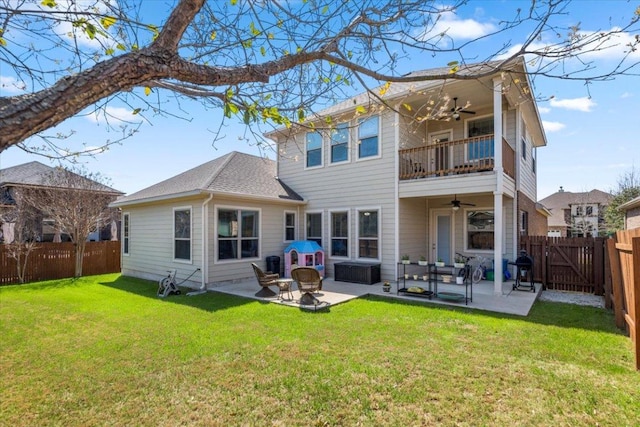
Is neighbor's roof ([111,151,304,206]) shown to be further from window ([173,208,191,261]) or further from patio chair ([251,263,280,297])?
patio chair ([251,263,280,297])

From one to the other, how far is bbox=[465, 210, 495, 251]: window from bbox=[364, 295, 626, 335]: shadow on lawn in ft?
11.4

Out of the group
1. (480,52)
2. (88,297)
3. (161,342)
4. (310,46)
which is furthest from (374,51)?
(88,297)

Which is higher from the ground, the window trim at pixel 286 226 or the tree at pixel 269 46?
the tree at pixel 269 46

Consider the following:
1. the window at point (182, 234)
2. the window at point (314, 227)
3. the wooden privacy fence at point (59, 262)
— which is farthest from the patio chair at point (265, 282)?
the wooden privacy fence at point (59, 262)

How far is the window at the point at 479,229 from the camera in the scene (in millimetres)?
10797

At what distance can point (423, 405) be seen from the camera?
3.19 m

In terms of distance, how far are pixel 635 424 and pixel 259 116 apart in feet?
15.2

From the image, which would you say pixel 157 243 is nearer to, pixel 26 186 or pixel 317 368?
pixel 26 186

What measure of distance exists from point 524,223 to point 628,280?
25.1ft

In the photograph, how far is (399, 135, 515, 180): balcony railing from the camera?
888 centimetres

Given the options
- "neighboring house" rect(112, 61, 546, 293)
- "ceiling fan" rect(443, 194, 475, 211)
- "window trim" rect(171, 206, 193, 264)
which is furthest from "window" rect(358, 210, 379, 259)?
"window trim" rect(171, 206, 193, 264)

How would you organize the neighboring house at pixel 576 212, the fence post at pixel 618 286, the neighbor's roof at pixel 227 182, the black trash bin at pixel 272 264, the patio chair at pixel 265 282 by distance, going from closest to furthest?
the fence post at pixel 618 286 → the patio chair at pixel 265 282 → the neighbor's roof at pixel 227 182 → the black trash bin at pixel 272 264 → the neighboring house at pixel 576 212

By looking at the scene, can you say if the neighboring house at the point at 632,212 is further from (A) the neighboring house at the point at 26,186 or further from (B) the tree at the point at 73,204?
(A) the neighboring house at the point at 26,186

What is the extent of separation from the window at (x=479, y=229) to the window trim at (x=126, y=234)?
13.1m
